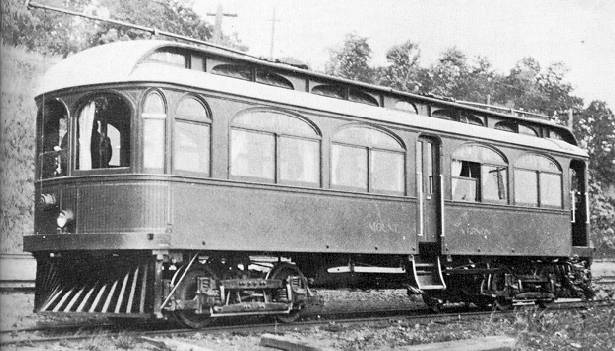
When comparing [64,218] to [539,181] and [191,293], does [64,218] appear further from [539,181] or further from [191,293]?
[539,181]

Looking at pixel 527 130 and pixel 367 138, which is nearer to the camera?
pixel 367 138

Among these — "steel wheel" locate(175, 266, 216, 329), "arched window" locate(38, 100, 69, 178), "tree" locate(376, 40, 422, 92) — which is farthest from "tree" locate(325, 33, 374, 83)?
"steel wheel" locate(175, 266, 216, 329)

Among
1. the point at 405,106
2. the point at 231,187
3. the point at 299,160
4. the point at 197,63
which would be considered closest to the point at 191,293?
the point at 231,187

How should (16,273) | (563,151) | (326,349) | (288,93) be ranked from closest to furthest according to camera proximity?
1. (326,349)
2. (288,93)
3. (563,151)
4. (16,273)

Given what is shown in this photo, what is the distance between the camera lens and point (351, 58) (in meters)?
31.3

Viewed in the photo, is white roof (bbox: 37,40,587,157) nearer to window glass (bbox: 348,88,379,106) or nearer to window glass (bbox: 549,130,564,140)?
window glass (bbox: 348,88,379,106)

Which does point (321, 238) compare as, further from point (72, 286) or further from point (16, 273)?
point (16, 273)

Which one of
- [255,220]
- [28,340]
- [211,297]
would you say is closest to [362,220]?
[255,220]

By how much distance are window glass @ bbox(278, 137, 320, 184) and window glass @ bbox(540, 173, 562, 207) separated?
17.9ft

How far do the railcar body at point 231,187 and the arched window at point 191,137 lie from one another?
1cm

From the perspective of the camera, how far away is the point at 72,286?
8.88 metres

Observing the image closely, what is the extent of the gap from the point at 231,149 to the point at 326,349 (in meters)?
3.01

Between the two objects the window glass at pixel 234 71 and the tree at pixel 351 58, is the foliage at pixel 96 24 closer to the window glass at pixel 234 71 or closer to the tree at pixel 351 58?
the tree at pixel 351 58

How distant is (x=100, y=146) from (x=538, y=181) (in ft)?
26.4
